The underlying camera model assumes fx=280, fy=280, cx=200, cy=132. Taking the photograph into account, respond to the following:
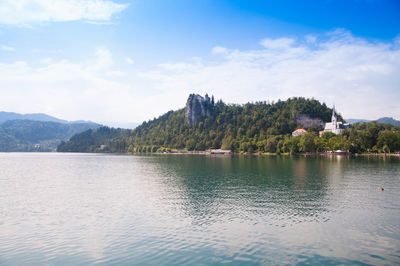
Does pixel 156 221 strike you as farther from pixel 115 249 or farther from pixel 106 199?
pixel 106 199

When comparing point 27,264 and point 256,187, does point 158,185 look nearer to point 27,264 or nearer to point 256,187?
point 256,187

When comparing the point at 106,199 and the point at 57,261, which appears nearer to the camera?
the point at 57,261

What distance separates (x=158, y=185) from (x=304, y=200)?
85.4 feet

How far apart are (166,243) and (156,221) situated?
621 cm

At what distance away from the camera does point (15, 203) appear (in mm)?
35281

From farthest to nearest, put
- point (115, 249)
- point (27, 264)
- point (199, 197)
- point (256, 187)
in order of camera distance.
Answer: point (256, 187), point (199, 197), point (115, 249), point (27, 264)

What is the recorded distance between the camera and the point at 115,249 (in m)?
20.2

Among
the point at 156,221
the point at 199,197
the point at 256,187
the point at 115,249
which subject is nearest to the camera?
the point at 115,249

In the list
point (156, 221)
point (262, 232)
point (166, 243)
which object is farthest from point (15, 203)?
point (262, 232)

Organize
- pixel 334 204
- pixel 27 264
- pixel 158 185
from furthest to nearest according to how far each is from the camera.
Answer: pixel 158 185 < pixel 334 204 < pixel 27 264

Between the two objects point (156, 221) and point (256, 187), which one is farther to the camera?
point (256, 187)

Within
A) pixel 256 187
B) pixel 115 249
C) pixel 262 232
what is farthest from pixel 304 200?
pixel 115 249

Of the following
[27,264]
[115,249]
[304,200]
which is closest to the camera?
[27,264]

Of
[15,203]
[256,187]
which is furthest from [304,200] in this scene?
[15,203]
